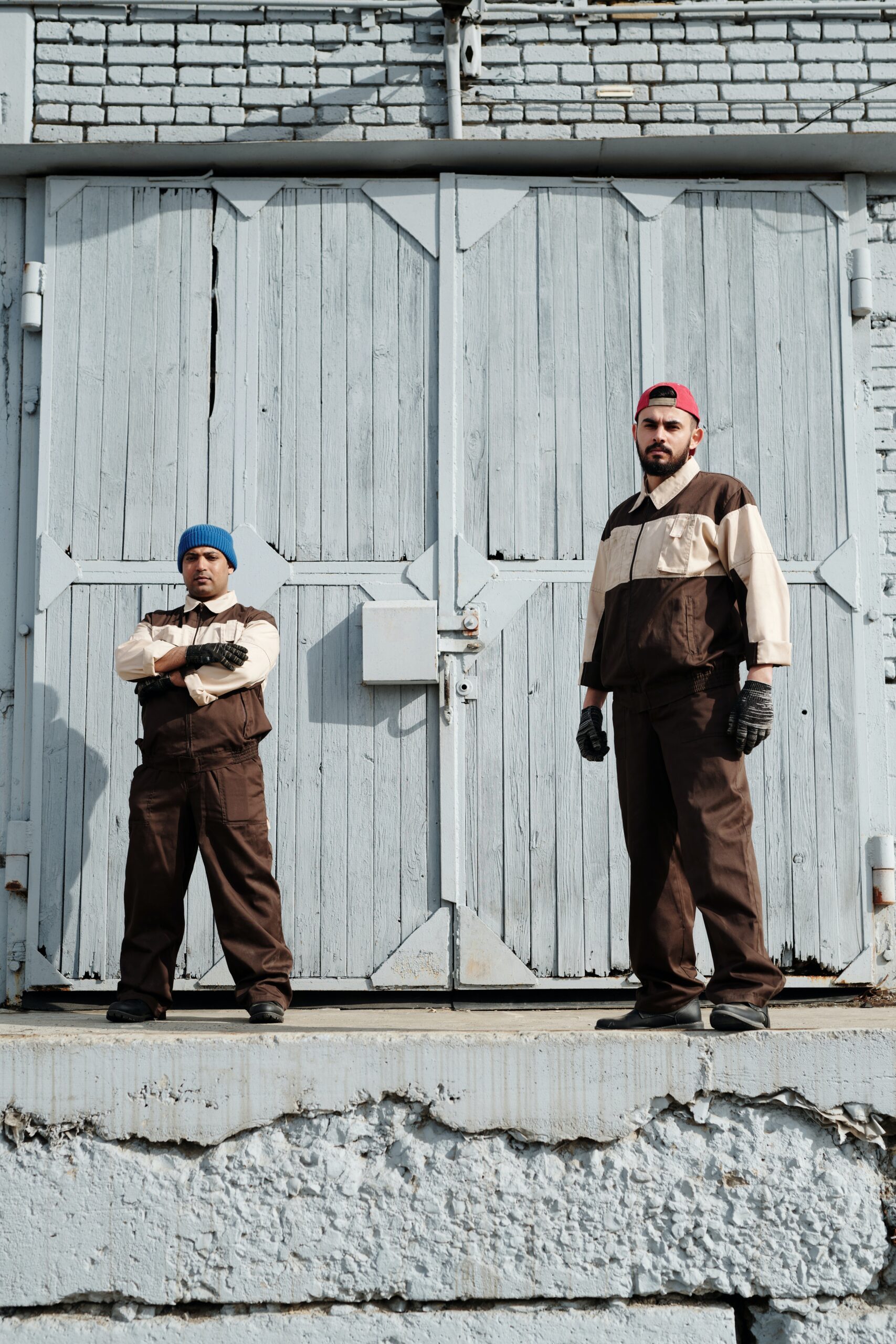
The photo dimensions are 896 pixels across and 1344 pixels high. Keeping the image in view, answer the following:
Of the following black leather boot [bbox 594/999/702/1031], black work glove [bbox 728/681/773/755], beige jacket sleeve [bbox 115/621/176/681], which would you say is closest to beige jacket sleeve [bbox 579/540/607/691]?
black work glove [bbox 728/681/773/755]

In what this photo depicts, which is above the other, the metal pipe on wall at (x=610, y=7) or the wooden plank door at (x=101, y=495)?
the metal pipe on wall at (x=610, y=7)

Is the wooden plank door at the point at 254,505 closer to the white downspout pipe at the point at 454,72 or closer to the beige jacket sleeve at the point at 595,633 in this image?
the white downspout pipe at the point at 454,72

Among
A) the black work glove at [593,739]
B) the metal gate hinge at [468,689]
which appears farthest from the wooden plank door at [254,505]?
the black work glove at [593,739]

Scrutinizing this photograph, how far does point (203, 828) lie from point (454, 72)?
3.28 meters

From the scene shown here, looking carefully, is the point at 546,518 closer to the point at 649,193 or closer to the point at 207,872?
the point at 649,193

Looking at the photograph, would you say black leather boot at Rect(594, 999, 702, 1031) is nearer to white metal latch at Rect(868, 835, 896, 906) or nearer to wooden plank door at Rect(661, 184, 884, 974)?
wooden plank door at Rect(661, 184, 884, 974)

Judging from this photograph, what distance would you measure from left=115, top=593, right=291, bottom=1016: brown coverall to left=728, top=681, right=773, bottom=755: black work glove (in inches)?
61.0

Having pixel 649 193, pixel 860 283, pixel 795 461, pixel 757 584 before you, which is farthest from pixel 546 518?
pixel 757 584

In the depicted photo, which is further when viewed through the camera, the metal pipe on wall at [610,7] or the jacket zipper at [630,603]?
the metal pipe on wall at [610,7]

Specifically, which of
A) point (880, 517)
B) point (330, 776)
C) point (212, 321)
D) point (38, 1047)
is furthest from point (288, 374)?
point (38, 1047)

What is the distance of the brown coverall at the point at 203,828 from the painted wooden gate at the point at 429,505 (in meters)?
0.97

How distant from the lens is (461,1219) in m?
3.04

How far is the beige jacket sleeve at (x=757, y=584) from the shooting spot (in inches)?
128

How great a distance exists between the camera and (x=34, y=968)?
4.91m
